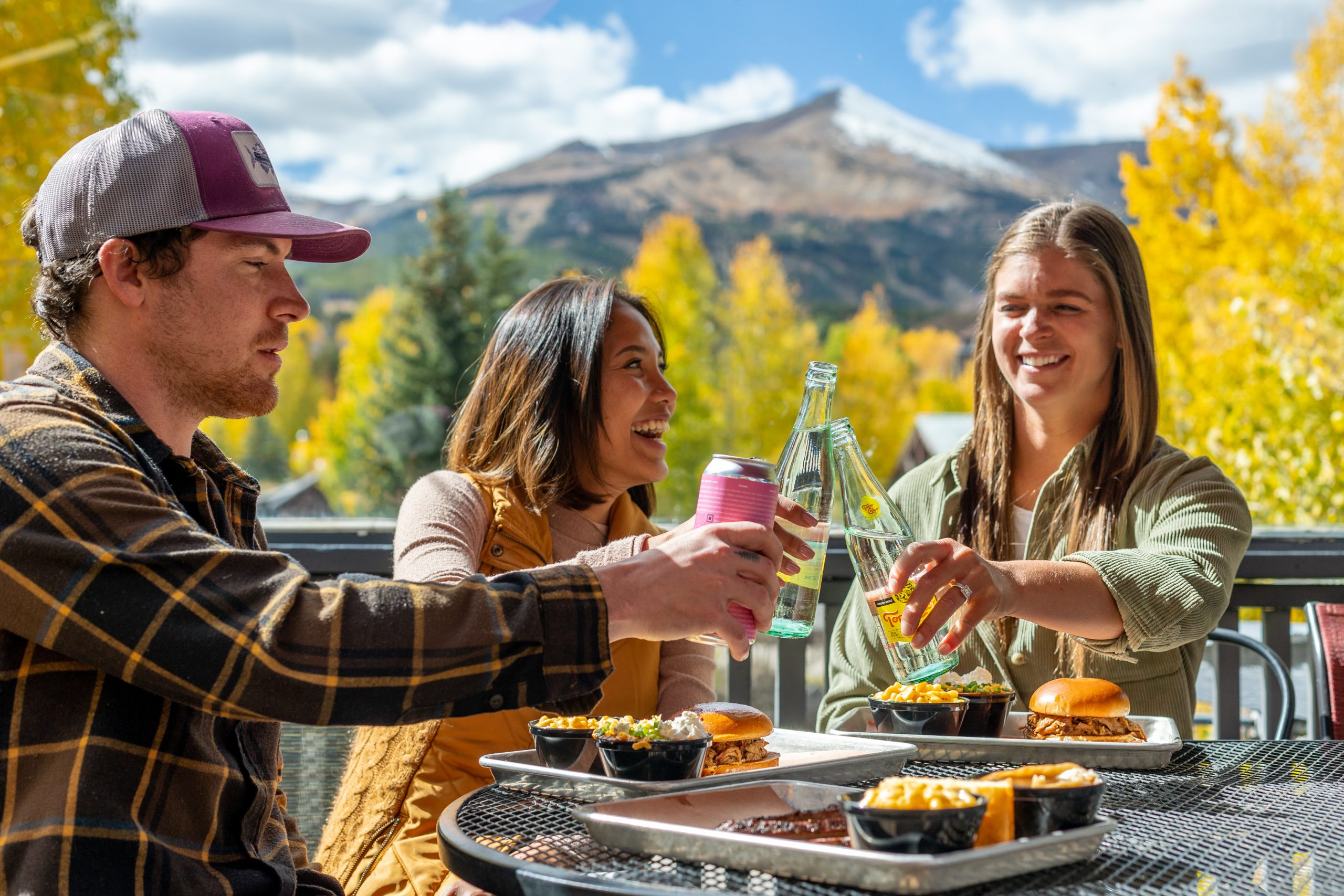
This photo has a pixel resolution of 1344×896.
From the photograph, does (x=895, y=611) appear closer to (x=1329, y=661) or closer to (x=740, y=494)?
(x=740, y=494)

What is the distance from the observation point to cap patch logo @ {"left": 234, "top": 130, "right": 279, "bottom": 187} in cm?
123

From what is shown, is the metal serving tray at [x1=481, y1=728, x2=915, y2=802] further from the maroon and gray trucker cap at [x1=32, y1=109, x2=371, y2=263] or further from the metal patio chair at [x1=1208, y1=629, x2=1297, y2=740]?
the metal patio chair at [x1=1208, y1=629, x2=1297, y2=740]

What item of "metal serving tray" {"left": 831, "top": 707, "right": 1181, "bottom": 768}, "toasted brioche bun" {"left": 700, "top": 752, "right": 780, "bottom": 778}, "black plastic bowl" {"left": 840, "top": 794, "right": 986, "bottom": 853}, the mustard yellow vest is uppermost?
"black plastic bowl" {"left": 840, "top": 794, "right": 986, "bottom": 853}

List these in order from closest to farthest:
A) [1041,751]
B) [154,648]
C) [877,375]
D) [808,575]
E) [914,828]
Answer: [914,828] → [154,648] → [1041,751] → [808,575] → [877,375]

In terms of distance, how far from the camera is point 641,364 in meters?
1.98

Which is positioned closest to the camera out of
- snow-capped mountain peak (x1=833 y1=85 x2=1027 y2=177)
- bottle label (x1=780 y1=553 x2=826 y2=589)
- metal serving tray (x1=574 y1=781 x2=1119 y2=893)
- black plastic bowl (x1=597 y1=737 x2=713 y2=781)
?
metal serving tray (x1=574 y1=781 x2=1119 y2=893)

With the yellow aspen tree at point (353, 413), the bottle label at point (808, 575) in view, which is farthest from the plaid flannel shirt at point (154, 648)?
the yellow aspen tree at point (353, 413)

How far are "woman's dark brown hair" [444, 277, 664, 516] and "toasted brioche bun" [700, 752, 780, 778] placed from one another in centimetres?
78

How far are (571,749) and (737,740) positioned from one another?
0.63 feet

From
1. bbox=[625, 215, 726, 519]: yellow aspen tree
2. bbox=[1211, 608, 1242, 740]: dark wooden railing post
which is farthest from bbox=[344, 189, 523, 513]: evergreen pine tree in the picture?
bbox=[1211, 608, 1242, 740]: dark wooden railing post

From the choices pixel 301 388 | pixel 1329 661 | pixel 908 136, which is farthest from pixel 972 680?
pixel 301 388

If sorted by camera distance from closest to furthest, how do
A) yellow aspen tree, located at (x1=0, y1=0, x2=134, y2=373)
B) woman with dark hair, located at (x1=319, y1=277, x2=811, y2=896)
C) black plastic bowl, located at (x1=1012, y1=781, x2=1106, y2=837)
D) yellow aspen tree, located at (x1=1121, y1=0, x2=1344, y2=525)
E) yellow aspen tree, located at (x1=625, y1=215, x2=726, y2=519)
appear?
1. black plastic bowl, located at (x1=1012, y1=781, x2=1106, y2=837)
2. woman with dark hair, located at (x1=319, y1=277, x2=811, y2=896)
3. yellow aspen tree, located at (x1=1121, y1=0, x2=1344, y2=525)
4. yellow aspen tree, located at (x1=0, y1=0, x2=134, y2=373)
5. yellow aspen tree, located at (x1=625, y1=215, x2=726, y2=519)

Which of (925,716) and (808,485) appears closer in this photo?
(925,716)

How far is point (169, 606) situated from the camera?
36.9 inches
